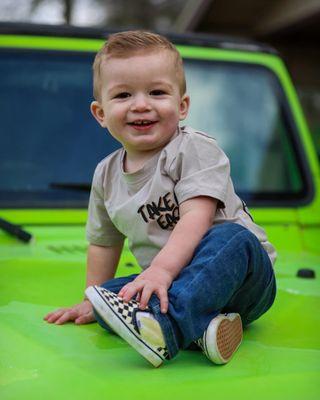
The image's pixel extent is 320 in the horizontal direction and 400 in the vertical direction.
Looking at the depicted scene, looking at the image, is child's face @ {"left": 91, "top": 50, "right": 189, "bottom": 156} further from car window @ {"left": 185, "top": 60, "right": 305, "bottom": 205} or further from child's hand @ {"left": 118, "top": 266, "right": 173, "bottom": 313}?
car window @ {"left": 185, "top": 60, "right": 305, "bottom": 205}

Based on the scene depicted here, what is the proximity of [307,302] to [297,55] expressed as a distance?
17.1 feet

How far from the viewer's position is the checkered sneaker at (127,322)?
1206 millimetres

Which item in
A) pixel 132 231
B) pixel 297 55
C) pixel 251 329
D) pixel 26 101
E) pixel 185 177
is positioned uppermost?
pixel 297 55

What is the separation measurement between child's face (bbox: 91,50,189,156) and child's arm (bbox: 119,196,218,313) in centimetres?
18

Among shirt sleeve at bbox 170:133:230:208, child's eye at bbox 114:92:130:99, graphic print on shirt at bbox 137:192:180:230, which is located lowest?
graphic print on shirt at bbox 137:192:180:230

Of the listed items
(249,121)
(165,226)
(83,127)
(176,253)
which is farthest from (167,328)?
(249,121)

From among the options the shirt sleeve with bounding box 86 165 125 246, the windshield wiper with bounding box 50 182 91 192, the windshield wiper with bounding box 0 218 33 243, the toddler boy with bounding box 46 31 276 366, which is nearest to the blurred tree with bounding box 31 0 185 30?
the windshield wiper with bounding box 50 182 91 192

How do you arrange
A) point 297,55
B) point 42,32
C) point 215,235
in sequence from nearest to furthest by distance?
point 215,235, point 42,32, point 297,55

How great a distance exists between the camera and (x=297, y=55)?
21.6 ft

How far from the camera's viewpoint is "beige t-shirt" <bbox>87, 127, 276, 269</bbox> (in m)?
1.43

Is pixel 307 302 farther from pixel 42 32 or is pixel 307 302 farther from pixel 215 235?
pixel 42 32

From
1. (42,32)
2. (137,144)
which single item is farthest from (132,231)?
(42,32)

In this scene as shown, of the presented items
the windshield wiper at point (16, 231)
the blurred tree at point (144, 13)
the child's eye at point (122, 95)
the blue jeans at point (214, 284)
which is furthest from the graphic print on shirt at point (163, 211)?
the blurred tree at point (144, 13)

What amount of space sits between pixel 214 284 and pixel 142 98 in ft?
1.36
